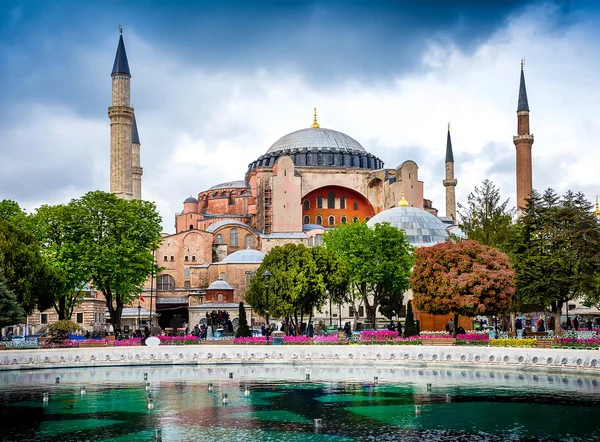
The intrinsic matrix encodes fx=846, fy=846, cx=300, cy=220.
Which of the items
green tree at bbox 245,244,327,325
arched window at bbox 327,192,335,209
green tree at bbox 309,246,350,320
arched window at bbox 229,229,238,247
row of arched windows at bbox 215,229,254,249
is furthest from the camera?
arched window at bbox 327,192,335,209

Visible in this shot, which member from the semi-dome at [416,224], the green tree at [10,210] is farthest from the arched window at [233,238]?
the green tree at [10,210]

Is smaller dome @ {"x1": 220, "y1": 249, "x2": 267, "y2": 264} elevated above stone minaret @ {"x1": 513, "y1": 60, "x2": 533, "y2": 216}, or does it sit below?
below

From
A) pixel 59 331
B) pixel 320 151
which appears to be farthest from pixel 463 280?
pixel 320 151

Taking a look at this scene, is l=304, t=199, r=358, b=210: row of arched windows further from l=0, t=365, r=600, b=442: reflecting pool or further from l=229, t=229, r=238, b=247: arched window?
l=0, t=365, r=600, b=442: reflecting pool

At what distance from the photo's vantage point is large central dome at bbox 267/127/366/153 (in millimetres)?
68812

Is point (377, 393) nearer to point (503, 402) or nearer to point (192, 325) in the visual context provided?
point (503, 402)

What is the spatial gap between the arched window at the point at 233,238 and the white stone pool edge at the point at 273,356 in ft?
107

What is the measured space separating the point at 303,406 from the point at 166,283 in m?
41.6

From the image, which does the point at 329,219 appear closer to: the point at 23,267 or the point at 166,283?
the point at 166,283

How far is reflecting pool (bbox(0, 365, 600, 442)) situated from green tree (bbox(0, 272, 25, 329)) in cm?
417

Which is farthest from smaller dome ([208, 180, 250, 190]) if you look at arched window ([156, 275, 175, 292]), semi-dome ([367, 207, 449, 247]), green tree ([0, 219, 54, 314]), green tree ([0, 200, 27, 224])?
green tree ([0, 219, 54, 314])

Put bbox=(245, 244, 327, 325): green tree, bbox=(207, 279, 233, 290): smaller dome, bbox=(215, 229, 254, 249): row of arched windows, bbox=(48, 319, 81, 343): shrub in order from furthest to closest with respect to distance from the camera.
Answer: bbox=(215, 229, 254, 249): row of arched windows → bbox=(207, 279, 233, 290): smaller dome → bbox=(245, 244, 327, 325): green tree → bbox=(48, 319, 81, 343): shrub

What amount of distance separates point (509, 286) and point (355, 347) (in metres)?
6.71

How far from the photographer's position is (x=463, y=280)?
30.0 m
